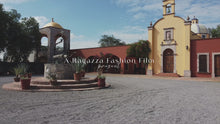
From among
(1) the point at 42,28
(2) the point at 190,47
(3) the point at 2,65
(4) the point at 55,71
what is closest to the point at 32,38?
(1) the point at 42,28

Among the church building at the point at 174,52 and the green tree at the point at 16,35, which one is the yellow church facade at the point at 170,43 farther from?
the green tree at the point at 16,35

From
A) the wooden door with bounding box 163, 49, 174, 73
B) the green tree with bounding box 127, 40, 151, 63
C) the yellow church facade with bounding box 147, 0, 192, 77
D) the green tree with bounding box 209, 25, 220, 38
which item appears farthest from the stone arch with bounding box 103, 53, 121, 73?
the green tree with bounding box 209, 25, 220, 38

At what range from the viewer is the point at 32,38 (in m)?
22.4

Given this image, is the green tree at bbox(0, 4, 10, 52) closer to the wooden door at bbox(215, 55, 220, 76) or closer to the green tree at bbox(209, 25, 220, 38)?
the wooden door at bbox(215, 55, 220, 76)

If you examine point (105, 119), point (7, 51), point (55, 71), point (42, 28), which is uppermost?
point (42, 28)

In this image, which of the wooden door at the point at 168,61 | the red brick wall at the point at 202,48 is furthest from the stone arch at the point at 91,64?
the red brick wall at the point at 202,48

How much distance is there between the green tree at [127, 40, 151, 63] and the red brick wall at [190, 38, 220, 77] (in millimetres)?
4701

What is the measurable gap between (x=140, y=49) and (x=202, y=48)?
20.6 ft

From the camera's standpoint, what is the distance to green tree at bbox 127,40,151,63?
749 inches

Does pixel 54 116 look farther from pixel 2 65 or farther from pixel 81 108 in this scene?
pixel 2 65

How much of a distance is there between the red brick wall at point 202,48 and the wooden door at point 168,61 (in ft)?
6.93

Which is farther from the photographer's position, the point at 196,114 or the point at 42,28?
the point at 42,28

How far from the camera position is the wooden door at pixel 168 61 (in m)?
18.1

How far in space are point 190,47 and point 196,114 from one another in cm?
1450
